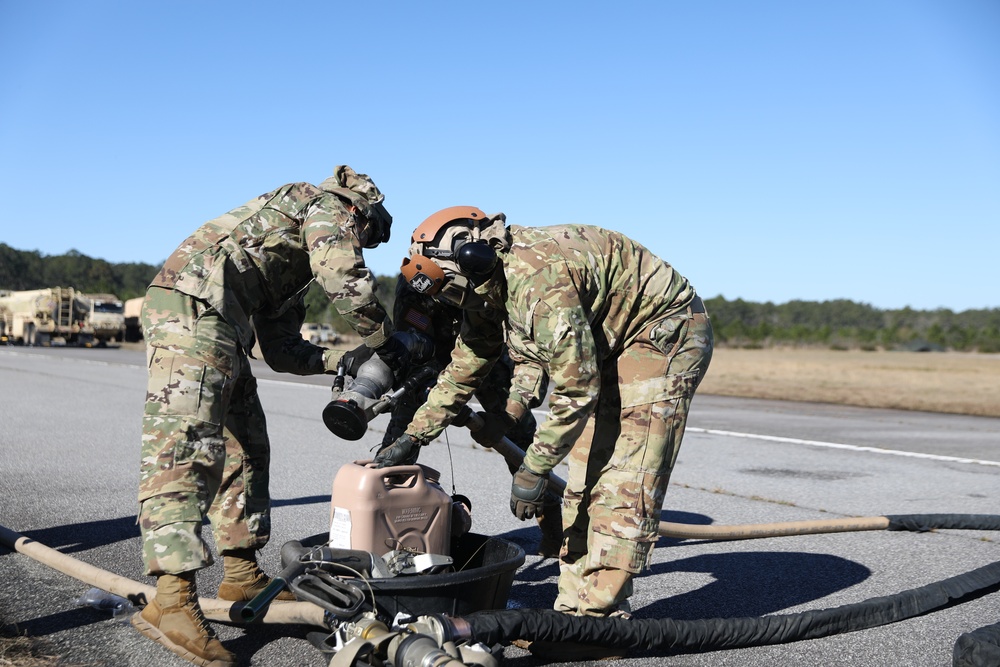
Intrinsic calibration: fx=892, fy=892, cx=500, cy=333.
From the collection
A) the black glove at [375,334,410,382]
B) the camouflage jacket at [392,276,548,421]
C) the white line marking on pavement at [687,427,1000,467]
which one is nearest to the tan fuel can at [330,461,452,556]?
the black glove at [375,334,410,382]

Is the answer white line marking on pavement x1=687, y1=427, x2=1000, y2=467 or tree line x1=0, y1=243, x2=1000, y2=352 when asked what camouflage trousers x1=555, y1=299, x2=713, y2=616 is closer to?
white line marking on pavement x1=687, y1=427, x2=1000, y2=467

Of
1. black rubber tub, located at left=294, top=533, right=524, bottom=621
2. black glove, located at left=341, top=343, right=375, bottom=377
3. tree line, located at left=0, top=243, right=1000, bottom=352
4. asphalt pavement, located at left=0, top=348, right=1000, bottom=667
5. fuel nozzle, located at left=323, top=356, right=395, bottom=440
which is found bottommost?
asphalt pavement, located at left=0, top=348, right=1000, bottom=667

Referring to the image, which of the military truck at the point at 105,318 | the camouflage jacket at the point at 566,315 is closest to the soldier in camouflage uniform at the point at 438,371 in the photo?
the camouflage jacket at the point at 566,315

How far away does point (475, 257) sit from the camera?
351cm

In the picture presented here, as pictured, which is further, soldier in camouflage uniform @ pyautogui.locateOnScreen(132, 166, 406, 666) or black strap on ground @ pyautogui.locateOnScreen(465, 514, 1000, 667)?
soldier in camouflage uniform @ pyautogui.locateOnScreen(132, 166, 406, 666)

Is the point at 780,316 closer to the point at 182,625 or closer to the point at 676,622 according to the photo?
the point at 676,622

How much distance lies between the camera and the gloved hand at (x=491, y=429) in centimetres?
465

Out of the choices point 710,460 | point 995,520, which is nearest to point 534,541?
point 995,520

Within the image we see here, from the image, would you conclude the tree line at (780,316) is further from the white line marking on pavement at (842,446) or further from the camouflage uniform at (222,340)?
the camouflage uniform at (222,340)

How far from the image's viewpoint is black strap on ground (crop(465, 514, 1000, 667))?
3334 millimetres

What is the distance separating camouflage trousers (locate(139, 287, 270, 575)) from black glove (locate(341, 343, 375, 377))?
0.48 metres

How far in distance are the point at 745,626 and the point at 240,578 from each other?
2.35 m

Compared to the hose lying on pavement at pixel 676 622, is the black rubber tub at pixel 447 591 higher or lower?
higher

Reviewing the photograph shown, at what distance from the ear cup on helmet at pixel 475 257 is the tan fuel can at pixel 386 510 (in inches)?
37.6
